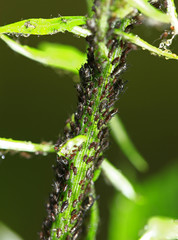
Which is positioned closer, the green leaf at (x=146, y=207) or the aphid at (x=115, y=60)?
the aphid at (x=115, y=60)

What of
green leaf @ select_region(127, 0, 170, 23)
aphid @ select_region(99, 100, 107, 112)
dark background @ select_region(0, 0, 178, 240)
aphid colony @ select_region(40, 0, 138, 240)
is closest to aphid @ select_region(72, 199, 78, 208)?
aphid colony @ select_region(40, 0, 138, 240)

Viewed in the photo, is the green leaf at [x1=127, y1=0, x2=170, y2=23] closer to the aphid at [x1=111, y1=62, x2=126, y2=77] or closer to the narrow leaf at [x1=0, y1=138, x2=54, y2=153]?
the aphid at [x1=111, y1=62, x2=126, y2=77]

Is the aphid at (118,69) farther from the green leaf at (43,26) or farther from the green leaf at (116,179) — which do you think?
the green leaf at (116,179)

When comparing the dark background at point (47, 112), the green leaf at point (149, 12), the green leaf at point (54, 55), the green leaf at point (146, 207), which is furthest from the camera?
the dark background at point (47, 112)

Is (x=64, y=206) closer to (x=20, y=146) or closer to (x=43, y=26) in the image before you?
(x=20, y=146)

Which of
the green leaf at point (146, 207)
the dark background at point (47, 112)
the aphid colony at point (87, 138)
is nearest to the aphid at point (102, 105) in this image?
the aphid colony at point (87, 138)

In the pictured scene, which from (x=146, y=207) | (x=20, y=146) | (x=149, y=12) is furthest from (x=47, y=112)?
(x=149, y=12)

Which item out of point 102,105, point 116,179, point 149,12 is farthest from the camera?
point 116,179

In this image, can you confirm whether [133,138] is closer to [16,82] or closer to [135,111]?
[135,111]
